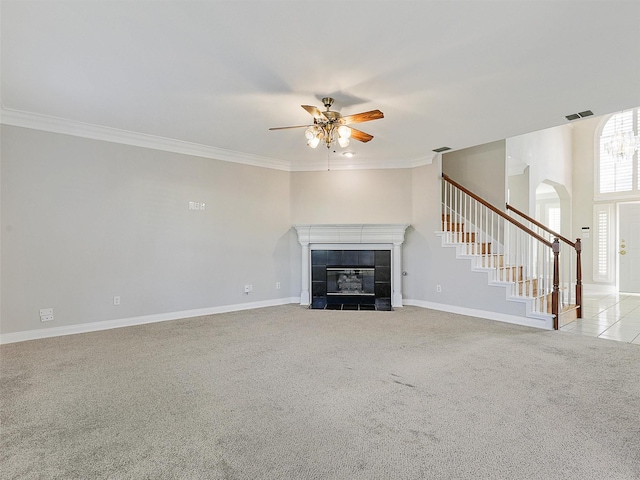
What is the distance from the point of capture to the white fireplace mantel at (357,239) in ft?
19.2

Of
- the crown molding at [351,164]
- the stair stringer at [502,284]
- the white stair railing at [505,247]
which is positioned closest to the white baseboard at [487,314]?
the stair stringer at [502,284]

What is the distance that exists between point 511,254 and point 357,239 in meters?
2.49

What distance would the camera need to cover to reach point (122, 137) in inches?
176

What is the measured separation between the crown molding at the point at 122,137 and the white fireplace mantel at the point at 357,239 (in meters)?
1.45

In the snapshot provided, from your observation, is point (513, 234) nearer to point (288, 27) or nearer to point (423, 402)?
point (423, 402)

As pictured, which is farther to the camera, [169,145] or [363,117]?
[169,145]

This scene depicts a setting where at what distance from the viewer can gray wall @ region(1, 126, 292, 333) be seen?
3871 millimetres

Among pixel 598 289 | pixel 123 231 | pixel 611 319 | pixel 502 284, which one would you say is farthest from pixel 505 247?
pixel 123 231

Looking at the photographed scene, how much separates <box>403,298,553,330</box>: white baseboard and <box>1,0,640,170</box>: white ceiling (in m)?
2.58

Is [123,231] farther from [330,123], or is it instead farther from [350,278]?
[350,278]

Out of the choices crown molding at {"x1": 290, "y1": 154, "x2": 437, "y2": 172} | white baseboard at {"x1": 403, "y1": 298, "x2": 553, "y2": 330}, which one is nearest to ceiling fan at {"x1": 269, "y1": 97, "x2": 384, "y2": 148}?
crown molding at {"x1": 290, "y1": 154, "x2": 437, "y2": 172}

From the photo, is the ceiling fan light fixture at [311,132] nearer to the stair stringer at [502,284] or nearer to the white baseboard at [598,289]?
the stair stringer at [502,284]

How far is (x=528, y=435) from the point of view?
76.9 inches

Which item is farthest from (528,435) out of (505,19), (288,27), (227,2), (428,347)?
(227,2)
